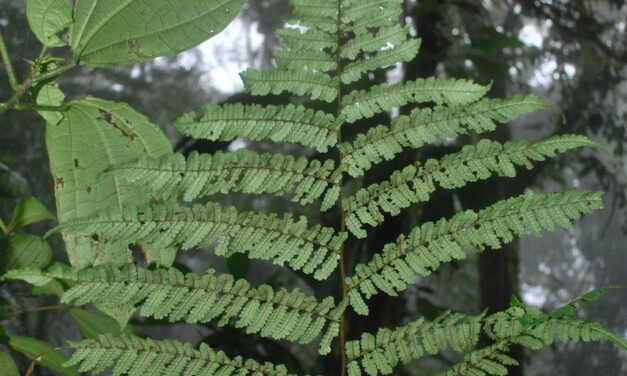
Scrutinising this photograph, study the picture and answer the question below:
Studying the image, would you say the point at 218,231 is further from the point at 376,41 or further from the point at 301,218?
the point at 376,41

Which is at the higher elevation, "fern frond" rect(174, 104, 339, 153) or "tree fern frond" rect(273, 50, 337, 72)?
"tree fern frond" rect(273, 50, 337, 72)

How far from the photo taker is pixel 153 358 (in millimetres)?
503

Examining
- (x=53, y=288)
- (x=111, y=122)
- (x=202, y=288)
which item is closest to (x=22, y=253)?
(x=53, y=288)

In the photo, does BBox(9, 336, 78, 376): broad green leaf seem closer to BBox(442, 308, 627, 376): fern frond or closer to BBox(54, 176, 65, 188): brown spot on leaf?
BBox(54, 176, 65, 188): brown spot on leaf

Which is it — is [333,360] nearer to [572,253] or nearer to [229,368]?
[229,368]

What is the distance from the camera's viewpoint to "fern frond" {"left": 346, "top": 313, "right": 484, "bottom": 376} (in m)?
0.50

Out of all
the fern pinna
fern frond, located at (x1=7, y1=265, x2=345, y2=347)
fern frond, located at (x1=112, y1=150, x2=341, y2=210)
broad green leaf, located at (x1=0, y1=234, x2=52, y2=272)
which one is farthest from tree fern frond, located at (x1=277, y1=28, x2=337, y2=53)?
broad green leaf, located at (x1=0, y1=234, x2=52, y2=272)

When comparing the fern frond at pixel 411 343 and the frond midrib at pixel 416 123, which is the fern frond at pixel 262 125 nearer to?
the frond midrib at pixel 416 123

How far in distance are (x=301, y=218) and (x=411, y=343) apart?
0.45 feet

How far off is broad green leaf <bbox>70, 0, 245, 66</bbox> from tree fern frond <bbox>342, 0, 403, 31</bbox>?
100 millimetres

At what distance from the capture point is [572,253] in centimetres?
870

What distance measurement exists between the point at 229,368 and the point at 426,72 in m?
0.97

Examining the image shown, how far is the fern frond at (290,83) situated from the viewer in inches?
22.2

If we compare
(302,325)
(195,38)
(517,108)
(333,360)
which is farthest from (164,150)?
(333,360)
